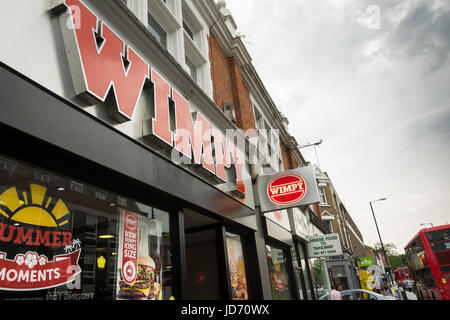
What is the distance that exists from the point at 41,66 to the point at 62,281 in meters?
2.06

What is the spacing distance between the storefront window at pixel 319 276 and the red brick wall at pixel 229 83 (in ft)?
28.0

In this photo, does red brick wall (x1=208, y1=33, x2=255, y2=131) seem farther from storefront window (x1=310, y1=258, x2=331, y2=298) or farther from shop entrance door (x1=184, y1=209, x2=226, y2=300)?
storefront window (x1=310, y1=258, x2=331, y2=298)

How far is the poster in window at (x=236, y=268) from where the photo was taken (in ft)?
20.9

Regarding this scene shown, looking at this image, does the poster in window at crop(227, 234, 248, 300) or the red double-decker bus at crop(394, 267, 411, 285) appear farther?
the red double-decker bus at crop(394, 267, 411, 285)

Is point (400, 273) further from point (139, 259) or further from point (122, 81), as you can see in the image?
point (122, 81)

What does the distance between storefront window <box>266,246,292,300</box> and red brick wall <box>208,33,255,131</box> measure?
4133 millimetres

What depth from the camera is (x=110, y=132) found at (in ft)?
11.2

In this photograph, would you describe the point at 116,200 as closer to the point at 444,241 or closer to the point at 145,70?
the point at 145,70

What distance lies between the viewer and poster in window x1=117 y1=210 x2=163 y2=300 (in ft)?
11.9

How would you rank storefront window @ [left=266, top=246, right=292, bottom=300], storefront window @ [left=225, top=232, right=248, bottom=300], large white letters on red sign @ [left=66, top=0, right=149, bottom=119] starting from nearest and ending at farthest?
large white letters on red sign @ [left=66, top=0, right=149, bottom=119]
storefront window @ [left=225, top=232, right=248, bottom=300]
storefront window @ [left=266, top=246, right=292, bottom=300]

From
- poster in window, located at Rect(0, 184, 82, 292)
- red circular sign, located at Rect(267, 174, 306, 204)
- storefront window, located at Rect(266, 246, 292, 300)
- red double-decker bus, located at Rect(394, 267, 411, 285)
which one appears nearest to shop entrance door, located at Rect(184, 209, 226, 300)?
red circular sign, located at Rect(267, 174, 306, 204)

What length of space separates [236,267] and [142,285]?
3245mm

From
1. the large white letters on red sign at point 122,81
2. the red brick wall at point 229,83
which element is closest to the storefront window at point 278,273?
the red brick wall at point 229,83

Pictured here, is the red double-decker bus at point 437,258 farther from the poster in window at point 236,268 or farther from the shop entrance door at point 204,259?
the shop entrance door at point 204,259
